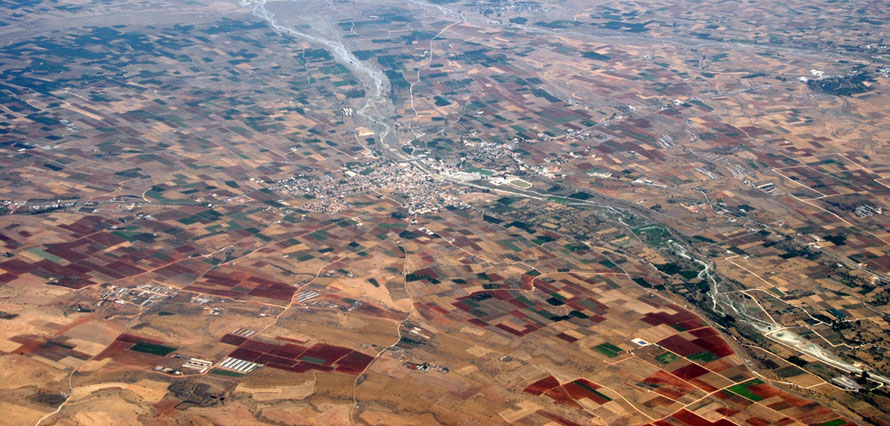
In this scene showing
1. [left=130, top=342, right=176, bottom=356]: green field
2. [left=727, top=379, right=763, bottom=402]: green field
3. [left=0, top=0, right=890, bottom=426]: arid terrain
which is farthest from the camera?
[left=130, top=342, right=176, bottom=356]: green field

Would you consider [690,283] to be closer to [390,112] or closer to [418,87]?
[390,112]

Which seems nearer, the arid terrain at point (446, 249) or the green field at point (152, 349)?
the arid terrain at point (446, 249)

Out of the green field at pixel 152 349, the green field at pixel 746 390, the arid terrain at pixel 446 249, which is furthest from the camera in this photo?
the green field at pixel 152 349

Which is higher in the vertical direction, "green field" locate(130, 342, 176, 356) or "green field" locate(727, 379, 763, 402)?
"green field" locate(130, 342, 176, 356)

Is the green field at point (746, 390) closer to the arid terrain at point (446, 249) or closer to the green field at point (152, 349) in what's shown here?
the arid terrain at point (446, 249)

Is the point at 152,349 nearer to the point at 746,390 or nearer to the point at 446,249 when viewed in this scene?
the point at 446,249

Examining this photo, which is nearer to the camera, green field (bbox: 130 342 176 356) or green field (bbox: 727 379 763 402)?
green field (bbox: 727 379 763 402)

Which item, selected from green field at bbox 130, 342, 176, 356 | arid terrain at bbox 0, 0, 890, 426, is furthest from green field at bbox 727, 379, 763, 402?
green field at bbox 130, 342, 176, 356

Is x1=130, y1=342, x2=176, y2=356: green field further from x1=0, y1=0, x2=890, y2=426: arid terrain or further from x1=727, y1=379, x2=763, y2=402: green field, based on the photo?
x1=727, y1=379, x2=763, y2=402: green field

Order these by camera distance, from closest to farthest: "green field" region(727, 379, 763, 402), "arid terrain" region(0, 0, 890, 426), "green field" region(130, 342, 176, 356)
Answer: "arid terrain" region(0, 0, 890, 426) → "green field" region(727, 379, 763, 402) → "green field" region(130, 342, 176, 356)

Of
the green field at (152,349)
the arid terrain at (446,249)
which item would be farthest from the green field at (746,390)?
the green field at (152,349)

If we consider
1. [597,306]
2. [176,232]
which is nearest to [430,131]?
[176,232]
